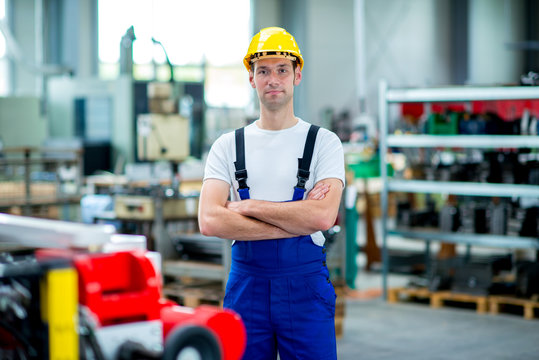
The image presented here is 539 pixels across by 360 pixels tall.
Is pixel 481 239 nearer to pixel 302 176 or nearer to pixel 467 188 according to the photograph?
pixel 467 188

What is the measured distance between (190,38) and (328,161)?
14.6 m

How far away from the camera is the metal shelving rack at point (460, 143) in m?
6.43

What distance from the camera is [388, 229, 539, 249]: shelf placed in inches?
254

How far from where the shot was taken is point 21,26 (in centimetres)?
1505

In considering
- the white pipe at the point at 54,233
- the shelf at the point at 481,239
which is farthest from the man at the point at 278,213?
the shelf at the point at 481,239

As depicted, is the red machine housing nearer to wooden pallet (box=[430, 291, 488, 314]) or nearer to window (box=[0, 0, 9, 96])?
wooden pallet (box=[430, 291, 488, 314])

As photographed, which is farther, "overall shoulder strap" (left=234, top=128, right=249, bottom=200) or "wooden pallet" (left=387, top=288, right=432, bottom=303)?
"wooden pallet" (left=387, top=288, right=432, bottom=303)

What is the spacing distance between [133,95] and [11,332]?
10.3 metres

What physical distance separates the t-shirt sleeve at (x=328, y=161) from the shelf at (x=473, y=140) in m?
4.15

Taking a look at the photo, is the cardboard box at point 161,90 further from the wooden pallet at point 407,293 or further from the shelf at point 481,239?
the wooden pallet at point 407,293

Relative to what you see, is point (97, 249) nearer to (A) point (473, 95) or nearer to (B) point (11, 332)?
(B) point (11, 332)

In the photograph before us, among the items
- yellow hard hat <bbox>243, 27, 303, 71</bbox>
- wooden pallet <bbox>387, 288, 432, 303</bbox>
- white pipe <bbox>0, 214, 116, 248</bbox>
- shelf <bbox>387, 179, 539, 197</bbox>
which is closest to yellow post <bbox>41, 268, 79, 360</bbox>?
white pipe <bbox>0, 214, 116, 248</bbox>

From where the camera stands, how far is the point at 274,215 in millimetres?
2605

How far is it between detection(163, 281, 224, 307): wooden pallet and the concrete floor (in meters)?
1.02
